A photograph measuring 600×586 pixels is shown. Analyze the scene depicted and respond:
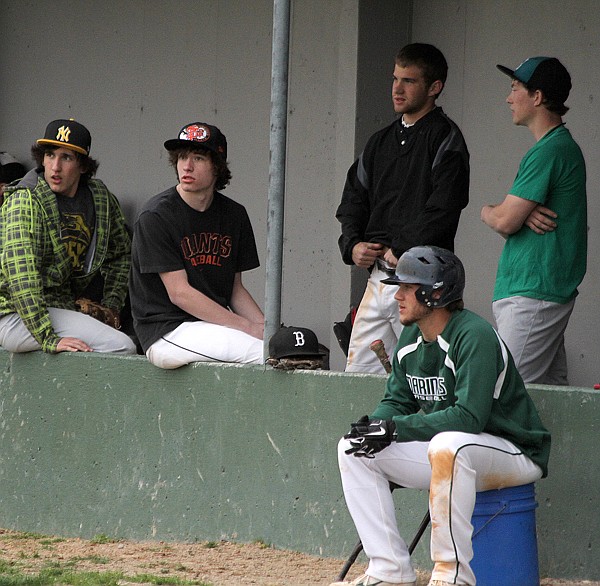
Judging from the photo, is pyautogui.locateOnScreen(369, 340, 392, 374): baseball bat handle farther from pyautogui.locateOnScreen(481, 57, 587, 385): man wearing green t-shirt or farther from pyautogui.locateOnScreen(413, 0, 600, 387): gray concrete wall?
pyautogui.locateOnScreen(413, 0, 600, 387): gray concrete wall

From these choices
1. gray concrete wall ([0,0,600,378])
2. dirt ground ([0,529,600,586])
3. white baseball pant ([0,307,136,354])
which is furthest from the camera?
gray concrete wall ([0,0,600,378])

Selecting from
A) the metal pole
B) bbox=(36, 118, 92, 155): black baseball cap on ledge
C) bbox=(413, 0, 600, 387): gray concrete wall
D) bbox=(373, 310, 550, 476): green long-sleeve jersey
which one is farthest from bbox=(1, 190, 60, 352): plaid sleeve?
bbox=(413, 0, 600, 387): gray concrete wall

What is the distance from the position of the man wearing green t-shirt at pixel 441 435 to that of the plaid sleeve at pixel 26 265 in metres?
2.19

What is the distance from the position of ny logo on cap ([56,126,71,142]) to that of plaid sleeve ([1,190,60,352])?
0.40 metres

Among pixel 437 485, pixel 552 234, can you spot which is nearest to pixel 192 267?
pixel 552 234

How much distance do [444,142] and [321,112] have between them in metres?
2.37

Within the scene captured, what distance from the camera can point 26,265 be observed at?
6242 millimetres

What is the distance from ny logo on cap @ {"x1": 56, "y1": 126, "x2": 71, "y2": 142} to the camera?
6.59 m

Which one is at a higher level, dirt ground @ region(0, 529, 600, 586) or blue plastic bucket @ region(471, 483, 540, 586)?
blue plastic bucket @ region(471, 483, 540, 586)

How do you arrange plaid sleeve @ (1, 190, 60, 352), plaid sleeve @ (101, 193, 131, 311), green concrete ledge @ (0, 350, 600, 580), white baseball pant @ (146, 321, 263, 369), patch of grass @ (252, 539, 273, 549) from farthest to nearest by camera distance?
1. plaid sleeve @ (101, 193, 131, 311)
2. plaid sleeve @ (1, 190, 60, 352)
3. white baseball pant @ (146, 321, 263, 369)
4. patch of grass @ (252, 539, 273, 549)
5. green concrete ledge @ (0, 350, 600, 580)

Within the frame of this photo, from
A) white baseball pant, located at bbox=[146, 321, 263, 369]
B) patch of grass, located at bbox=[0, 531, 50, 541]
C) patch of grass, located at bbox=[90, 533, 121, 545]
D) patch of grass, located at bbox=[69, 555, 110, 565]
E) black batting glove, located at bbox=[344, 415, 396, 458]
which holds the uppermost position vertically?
white baseball pant, located at bbox=[146, 321, 263, 369]

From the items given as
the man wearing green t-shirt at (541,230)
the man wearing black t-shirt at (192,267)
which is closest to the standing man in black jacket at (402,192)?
the man wearing green t-shirt at (541,230)

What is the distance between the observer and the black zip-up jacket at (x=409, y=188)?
5.47 metres

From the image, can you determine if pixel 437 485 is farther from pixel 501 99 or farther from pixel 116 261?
pixel 501 99
